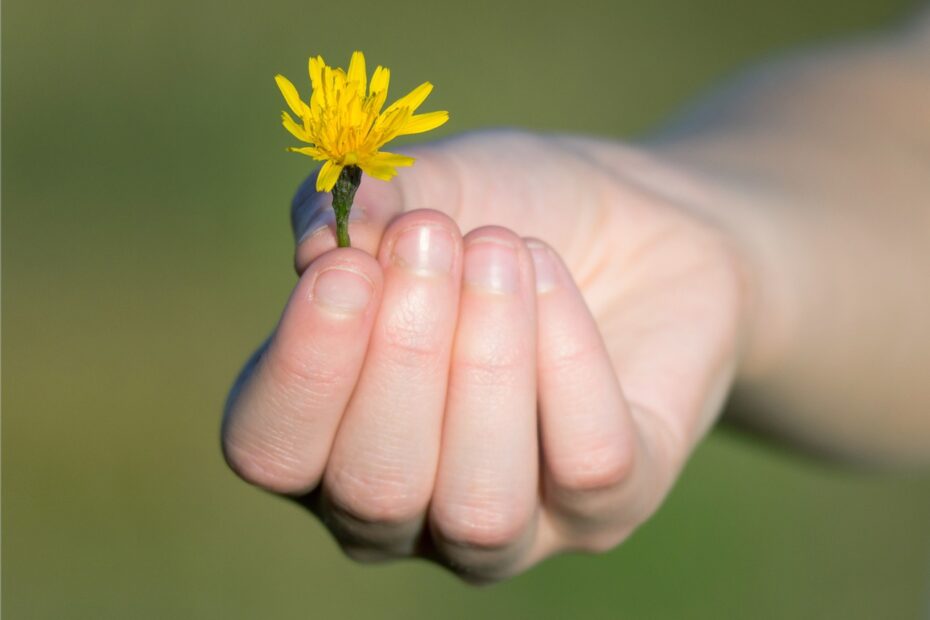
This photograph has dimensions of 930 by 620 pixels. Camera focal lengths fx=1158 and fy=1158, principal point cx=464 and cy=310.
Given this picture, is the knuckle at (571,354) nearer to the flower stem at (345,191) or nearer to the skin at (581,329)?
the skin at (581,329)

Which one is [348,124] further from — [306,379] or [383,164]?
[306,379]

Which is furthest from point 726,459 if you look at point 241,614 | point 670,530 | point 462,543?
point 462,543

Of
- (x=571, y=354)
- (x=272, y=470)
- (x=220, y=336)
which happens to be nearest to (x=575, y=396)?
(x=571, y=354)

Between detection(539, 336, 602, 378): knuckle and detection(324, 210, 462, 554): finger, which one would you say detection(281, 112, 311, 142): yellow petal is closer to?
detection(324, 210, 462, 554): finger

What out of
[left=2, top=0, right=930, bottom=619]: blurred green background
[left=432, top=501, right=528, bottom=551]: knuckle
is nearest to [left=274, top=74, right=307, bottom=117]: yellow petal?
[left=432, top=501, right=528, bottom=551]: knuckle

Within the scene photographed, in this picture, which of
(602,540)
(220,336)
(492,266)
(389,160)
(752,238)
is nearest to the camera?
(389,160)

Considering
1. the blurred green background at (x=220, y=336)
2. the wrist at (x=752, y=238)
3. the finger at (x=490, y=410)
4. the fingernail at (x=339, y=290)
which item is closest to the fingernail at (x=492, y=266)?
the finger at (x=490, y=410)
